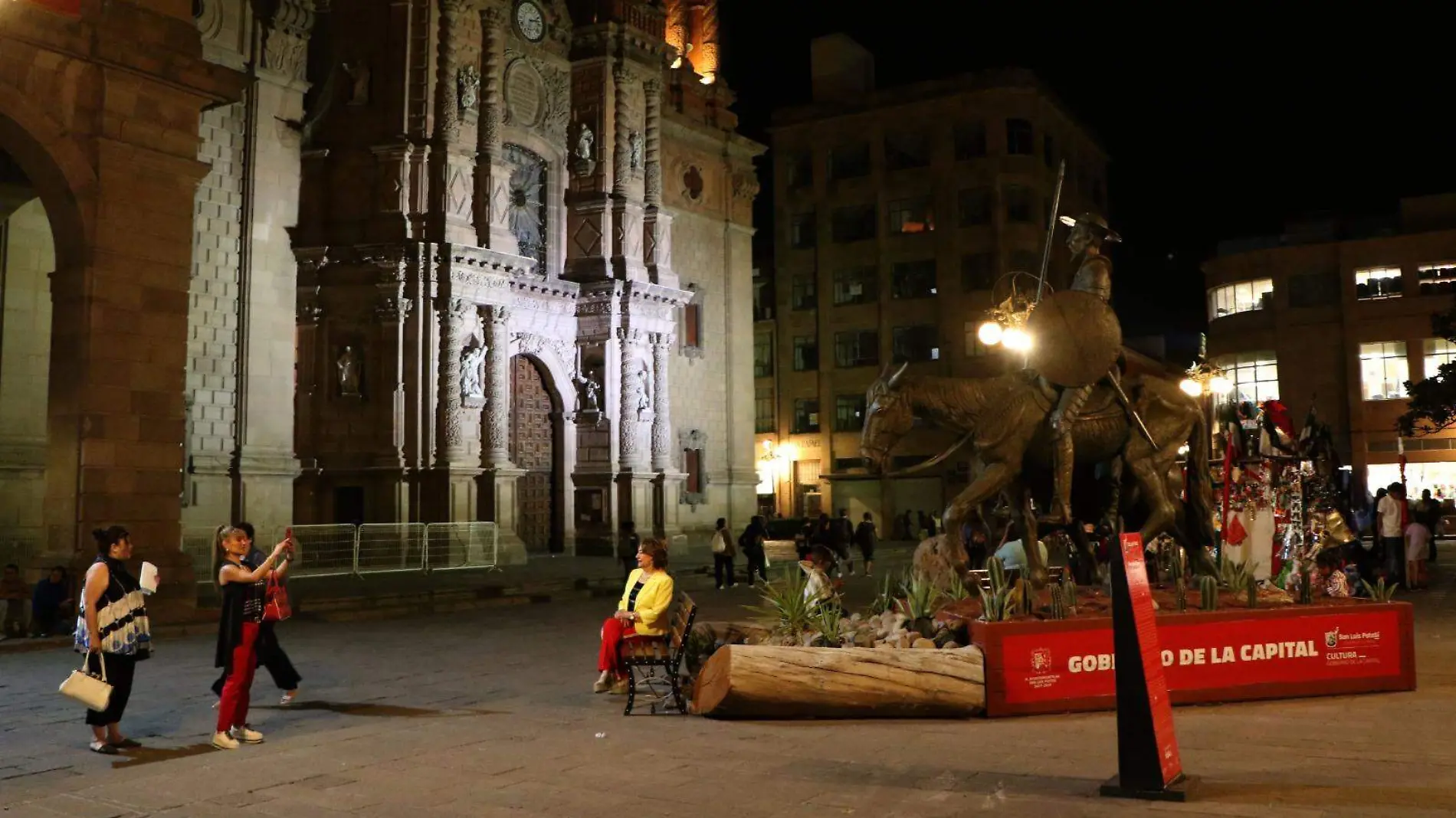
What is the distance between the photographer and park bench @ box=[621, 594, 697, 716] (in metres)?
9.57

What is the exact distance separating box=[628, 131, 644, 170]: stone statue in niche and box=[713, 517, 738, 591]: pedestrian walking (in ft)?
47.7

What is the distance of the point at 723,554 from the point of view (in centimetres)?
2431

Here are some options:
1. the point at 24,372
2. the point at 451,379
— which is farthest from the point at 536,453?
the point at 24,372

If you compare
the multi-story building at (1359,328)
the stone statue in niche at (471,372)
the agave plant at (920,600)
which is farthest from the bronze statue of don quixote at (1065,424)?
the multi-story building at (1359,328)

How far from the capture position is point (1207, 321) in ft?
185

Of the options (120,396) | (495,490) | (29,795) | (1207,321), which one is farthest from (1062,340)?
(1207,321)

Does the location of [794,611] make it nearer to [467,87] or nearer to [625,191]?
[467,87]

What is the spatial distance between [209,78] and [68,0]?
2.01m

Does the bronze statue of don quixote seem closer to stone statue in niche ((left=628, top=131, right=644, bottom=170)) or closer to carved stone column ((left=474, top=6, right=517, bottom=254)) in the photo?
carved stone column ((left=474, top=6, right=517, bottom=254))

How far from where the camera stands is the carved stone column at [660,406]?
3488cm

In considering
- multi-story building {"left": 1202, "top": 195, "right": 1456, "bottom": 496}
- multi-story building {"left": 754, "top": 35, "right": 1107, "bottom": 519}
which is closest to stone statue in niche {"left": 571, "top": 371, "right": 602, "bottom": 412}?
multi-story building {"left": 754, "top": 35, "right": 1107, "bottom": 519}

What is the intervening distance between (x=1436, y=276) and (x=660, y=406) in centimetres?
3415

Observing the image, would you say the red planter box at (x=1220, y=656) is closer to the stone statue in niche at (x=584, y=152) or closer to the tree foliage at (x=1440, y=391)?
the stone statue in niche at (x=584, y=152)

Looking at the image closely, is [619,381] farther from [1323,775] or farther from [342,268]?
[1323,775]
